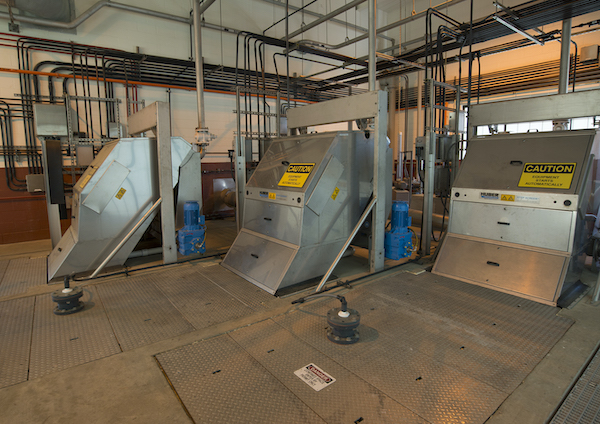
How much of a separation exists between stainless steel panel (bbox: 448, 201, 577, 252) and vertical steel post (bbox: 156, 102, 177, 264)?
3186 millimetres

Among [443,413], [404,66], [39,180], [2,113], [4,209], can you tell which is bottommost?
[443,413]

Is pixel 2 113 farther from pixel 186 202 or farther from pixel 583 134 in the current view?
pixel 583 134

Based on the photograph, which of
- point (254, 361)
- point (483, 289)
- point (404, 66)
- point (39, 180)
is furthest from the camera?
point (404, 66)

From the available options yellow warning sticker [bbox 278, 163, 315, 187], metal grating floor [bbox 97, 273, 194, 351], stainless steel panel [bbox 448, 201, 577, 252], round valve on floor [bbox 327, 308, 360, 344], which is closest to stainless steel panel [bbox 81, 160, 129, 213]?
metal grating floor [bbox 97, 273, 194, 351]

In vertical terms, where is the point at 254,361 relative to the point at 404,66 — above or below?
below

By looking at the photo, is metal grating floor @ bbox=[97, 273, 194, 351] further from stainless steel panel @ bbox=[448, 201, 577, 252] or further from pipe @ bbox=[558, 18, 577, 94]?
pipe @ bbox=[558, 18, 577, 94]

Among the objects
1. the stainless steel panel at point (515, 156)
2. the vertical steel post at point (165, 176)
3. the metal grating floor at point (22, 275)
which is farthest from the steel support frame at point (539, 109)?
the metal grating floor at point (22, 275)

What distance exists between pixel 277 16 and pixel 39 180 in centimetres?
604

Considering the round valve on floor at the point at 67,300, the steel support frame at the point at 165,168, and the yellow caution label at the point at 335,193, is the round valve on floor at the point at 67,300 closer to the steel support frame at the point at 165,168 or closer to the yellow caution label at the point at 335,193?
the steel support frame at the point at 165,168

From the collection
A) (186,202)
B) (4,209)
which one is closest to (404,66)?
(186,202)

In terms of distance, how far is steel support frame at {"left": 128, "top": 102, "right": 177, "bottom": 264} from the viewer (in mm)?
3920

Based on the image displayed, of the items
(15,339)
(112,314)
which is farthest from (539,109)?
(15,339)

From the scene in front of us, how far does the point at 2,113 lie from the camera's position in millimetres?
5418

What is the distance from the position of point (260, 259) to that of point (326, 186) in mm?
1020
